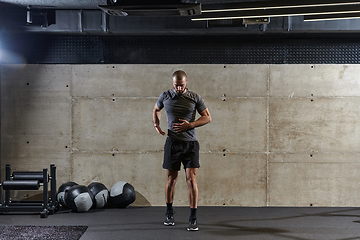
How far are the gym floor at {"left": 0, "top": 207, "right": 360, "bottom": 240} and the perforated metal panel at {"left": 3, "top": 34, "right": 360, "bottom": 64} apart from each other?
2192 mm

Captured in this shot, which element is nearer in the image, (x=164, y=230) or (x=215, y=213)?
(x=164, y=230)

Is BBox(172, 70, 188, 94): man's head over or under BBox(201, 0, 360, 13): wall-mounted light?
under

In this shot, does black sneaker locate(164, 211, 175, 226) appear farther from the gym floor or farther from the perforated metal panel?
the perforated metal panel

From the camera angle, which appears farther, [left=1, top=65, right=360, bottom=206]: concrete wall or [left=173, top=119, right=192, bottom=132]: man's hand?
[left=1, top=65, right=360, bottom=206]: concrete wall

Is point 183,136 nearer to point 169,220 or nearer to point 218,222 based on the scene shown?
point 169,220

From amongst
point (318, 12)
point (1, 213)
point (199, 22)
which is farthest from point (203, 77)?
point (1, 213)

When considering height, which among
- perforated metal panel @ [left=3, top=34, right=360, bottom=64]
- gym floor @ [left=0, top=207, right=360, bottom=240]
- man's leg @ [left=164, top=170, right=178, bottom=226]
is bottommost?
gym floor @ [left=0, top=207, right=360, bottom=240]

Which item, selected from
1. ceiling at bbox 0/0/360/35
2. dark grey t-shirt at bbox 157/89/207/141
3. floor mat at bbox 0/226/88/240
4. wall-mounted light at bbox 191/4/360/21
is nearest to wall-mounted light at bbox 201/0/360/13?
wall-mounted light at bbox 191/4/360/21

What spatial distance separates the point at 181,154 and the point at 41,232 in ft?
5.70

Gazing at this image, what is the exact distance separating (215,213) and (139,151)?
142 centimetres

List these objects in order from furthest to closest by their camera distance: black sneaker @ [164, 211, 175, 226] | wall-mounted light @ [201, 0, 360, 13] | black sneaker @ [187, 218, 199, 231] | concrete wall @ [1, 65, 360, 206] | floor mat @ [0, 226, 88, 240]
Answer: concrete wall @ [1, 65, 360, 206], black sneaker @ [164, 211, 175, 226], black sneaker @ [187, 218, 199, 231], floor mat @ [0, 226, 88, 240], wall-mounted light @ [201, 0, 360, 13]

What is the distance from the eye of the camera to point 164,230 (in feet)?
11.3

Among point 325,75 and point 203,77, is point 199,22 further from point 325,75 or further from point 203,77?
point 325,75

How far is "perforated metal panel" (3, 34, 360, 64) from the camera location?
468cm
